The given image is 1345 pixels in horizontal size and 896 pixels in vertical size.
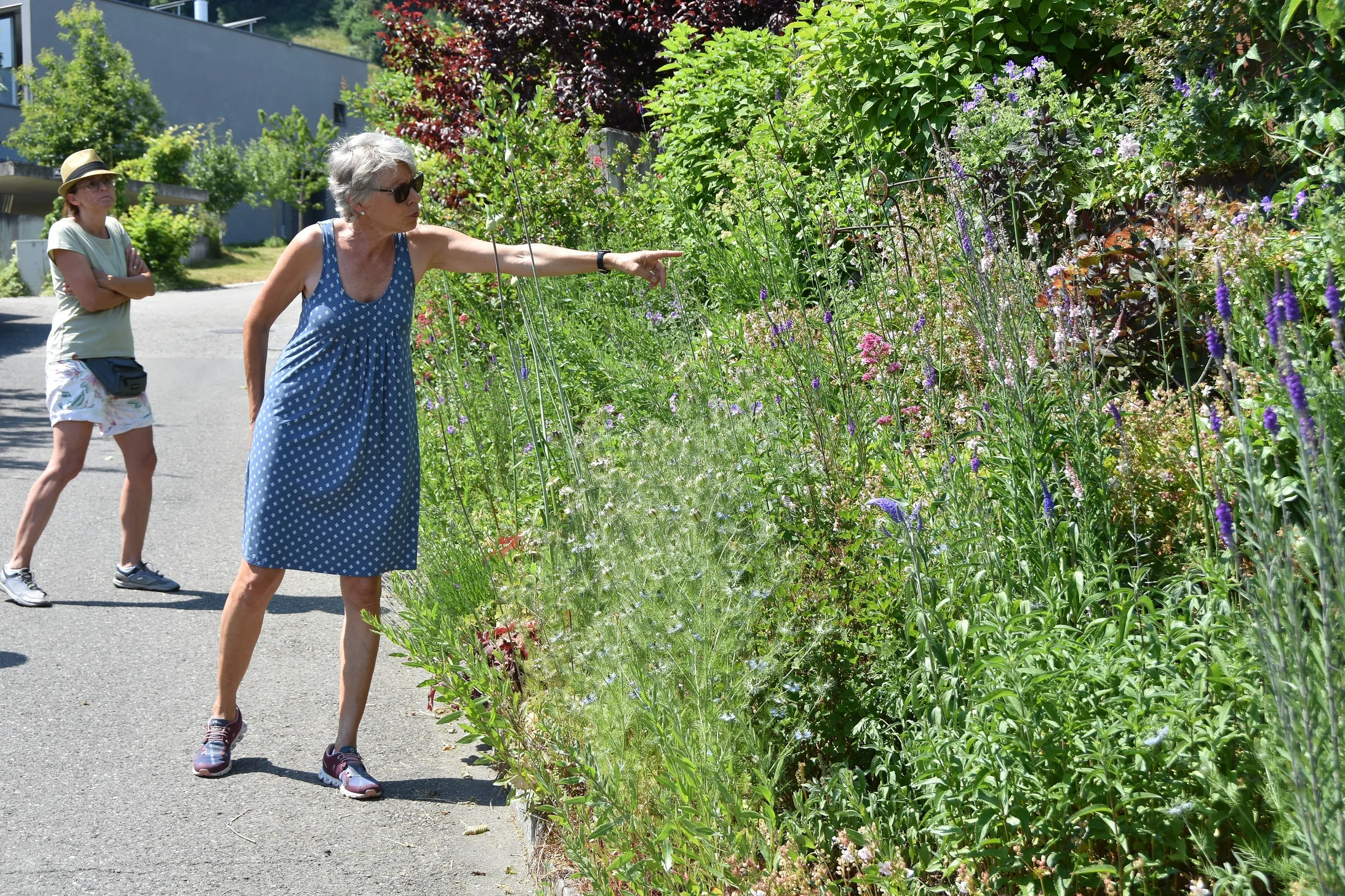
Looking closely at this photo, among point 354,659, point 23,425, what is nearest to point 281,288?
point 354,659

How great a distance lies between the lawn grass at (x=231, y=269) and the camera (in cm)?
3116

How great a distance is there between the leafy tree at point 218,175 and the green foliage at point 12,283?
13937 mm

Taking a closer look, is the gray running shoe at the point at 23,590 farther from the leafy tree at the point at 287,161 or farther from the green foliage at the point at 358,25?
the green foliage at the point at 358,25

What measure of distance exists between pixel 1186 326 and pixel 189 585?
4927mm

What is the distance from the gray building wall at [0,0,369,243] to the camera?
43250 mm

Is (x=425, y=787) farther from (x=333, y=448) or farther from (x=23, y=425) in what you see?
(x=23, y=425)

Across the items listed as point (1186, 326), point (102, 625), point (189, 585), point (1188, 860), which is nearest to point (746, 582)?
point (1188, 860)

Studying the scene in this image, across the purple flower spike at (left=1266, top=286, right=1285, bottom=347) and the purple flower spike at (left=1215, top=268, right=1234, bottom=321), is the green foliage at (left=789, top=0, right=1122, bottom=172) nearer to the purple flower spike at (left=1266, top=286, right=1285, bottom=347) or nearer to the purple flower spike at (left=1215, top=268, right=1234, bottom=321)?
the purple flower spike at (left=1215, top=268, right=1234, bottom=321)

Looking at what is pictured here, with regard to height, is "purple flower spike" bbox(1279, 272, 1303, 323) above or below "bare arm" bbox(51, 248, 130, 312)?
above

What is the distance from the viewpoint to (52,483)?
5.86 metres

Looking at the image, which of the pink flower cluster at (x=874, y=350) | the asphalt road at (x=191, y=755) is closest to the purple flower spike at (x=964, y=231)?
the pink flower cluster at (x=874, y=350)

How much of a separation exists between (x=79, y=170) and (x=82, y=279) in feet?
1.93

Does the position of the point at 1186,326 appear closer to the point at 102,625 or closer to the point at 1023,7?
the point at 1023,7

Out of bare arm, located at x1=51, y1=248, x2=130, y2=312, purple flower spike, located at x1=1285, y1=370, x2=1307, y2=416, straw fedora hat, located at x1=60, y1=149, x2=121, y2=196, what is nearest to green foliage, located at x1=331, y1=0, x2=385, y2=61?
straw fedora hat, located at x1=60, y1=149, x2=121, y2=196
